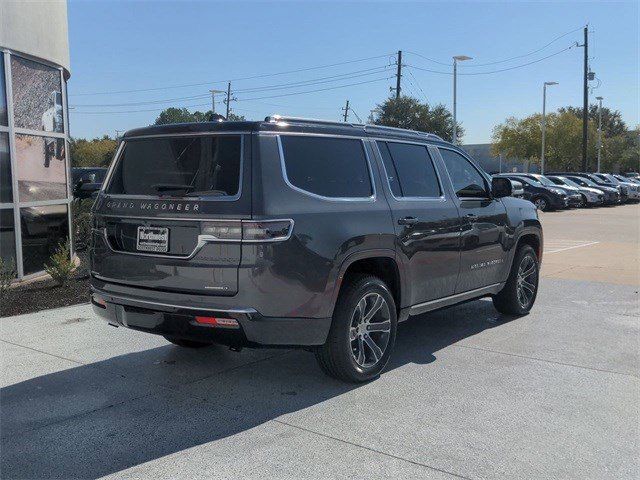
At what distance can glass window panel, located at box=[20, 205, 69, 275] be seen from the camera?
28.3 feet

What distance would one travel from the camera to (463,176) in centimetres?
631

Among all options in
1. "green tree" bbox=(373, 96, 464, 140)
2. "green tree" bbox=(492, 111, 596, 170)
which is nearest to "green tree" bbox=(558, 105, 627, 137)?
"green tree" bbox=(492, 111, 596, 170)

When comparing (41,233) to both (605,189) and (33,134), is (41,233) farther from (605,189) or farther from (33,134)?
(605,189)

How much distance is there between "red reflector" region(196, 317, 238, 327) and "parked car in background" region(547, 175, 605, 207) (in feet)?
97.6

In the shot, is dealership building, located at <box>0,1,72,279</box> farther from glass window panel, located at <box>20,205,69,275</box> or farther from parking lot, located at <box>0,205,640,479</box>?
parking lot, located at <box>0,205,640,479</box>

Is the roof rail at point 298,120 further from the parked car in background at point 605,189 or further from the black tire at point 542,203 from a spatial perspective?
the parked car in background at point 605,189

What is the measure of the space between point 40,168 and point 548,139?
55.4m

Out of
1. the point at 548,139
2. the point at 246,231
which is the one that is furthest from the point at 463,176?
the point at 548,139

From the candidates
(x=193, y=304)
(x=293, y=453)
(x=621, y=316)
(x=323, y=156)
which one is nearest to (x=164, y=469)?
(x=293, y=453)

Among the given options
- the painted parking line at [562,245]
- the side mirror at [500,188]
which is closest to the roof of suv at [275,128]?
the side mirror at [500,188]

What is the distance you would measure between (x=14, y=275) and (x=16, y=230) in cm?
60

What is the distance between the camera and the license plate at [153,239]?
4.28 metres

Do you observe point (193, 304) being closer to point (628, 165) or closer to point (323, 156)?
point (323, 156)

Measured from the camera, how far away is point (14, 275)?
8273mm
